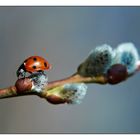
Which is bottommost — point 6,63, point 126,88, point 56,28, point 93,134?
point 93,134

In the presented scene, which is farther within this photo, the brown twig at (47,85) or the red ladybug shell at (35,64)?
the red ladybug shell at (35,64)

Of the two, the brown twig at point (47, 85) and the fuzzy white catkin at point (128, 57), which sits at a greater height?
the fuzzy white catkin at point (128, 57)

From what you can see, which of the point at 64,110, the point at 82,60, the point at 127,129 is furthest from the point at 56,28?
the point at 127,129

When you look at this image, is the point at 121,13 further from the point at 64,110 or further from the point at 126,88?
the point at 64,110

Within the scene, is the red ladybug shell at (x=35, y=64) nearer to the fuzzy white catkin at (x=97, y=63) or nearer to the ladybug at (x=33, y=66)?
the ladybug at (x=33, y=66)

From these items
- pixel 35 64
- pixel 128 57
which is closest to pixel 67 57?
pixel 35 64

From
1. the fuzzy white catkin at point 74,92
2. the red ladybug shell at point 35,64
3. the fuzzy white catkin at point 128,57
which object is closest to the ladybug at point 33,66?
the red ladybug shell at point 35,64
